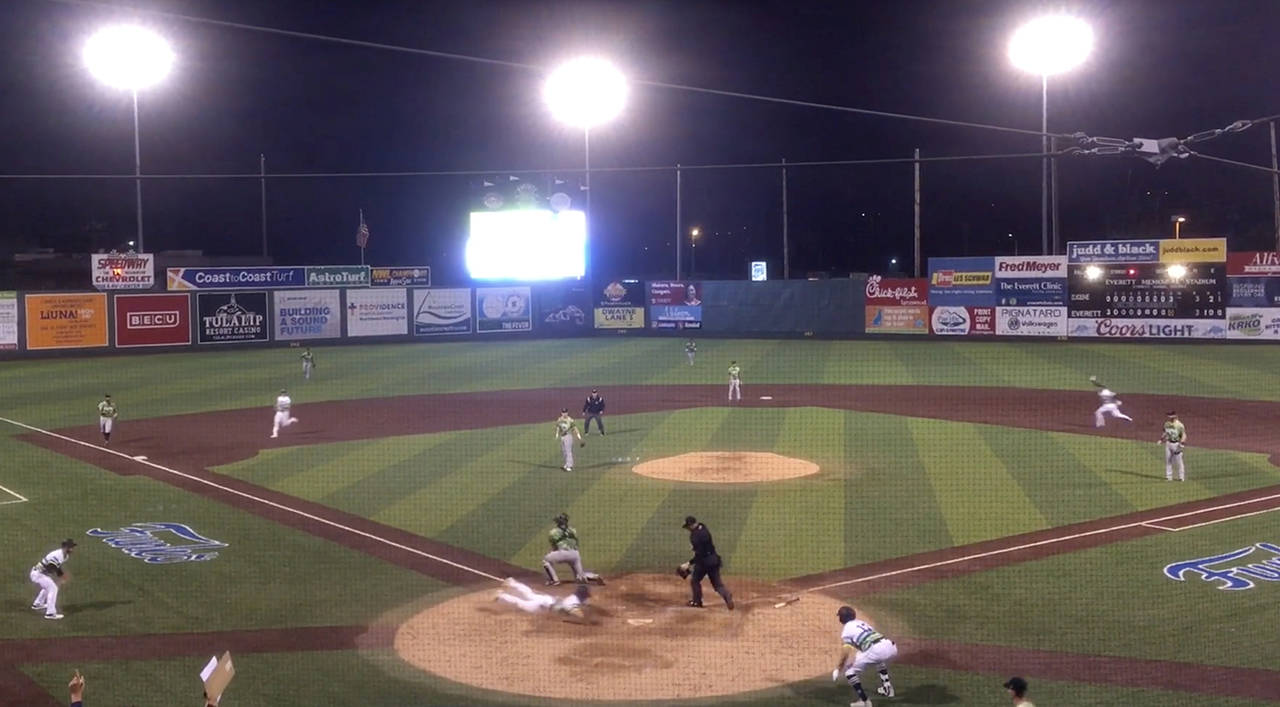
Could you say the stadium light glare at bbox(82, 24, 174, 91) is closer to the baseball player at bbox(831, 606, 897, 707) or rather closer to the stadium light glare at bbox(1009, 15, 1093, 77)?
the stadium light glare at bbox(1009, 15, 1093, 77)

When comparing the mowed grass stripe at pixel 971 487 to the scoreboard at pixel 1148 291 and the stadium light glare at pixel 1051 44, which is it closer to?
the stadium light glare at pixel 1051 44

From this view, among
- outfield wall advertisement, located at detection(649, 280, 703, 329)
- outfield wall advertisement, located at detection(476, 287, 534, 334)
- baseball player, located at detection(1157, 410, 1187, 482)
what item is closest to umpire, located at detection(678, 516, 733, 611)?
baseball player, located at detection(1157, 410, 1187, 482)

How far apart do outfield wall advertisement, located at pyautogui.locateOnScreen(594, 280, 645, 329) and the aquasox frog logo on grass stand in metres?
37.5

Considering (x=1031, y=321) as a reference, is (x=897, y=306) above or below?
above

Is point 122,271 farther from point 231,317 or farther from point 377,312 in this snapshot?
point 377,312

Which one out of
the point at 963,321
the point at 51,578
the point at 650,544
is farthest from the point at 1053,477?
the point at 963,321

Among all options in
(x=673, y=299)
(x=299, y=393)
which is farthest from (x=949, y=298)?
(x=299, y=393)

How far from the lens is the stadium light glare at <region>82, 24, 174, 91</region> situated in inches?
1415

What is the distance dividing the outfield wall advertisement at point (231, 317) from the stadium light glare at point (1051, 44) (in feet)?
102

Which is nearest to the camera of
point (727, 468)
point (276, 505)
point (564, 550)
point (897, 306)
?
point (564, 550)

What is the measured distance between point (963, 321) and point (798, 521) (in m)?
31.6

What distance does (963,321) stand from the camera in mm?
46750

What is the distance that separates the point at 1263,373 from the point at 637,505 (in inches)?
1022

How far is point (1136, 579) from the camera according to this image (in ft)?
46.0
